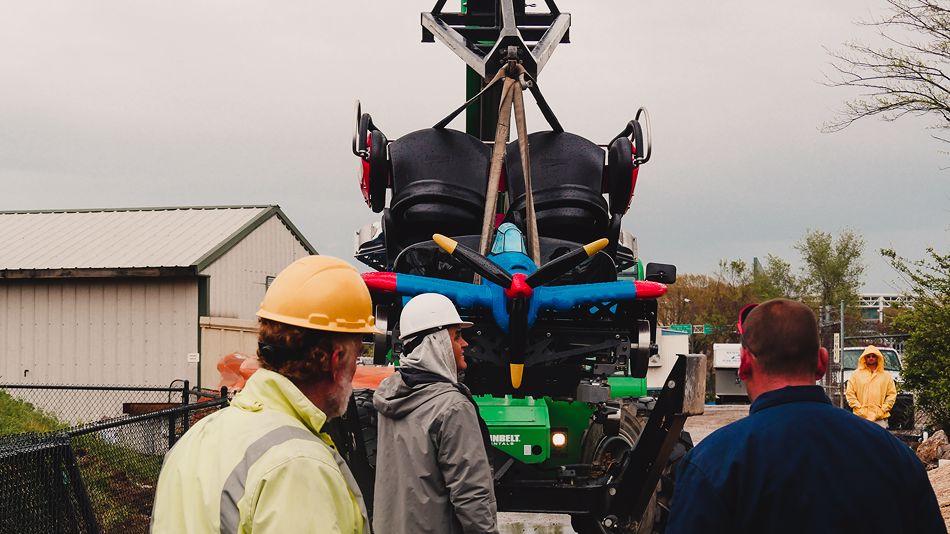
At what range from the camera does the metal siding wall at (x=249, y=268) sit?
22406 millimetres

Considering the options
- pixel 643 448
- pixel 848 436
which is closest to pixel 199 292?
pixel 643 448

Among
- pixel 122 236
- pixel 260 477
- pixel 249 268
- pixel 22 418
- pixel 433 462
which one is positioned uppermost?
pixel 122 236

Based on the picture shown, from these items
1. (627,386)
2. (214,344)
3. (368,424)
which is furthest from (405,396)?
(214,344)

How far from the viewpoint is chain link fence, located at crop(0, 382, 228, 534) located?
5.45m

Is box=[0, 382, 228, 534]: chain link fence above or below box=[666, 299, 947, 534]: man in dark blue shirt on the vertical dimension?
below

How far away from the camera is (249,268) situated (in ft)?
79.6

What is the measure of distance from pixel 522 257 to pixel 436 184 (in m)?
1.10

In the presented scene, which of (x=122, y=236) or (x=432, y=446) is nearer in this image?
(x=432, y=446)

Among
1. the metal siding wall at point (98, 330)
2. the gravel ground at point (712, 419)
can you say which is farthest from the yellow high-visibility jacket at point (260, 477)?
the metal siding wall at point (98, 330)

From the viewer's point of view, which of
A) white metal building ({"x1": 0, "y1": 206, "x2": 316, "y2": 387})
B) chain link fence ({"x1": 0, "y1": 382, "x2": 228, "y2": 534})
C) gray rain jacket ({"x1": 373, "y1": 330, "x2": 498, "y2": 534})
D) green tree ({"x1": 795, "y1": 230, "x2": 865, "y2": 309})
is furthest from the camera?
green tree ({"x1": 795, "y1": 230, "x2": 865, "y2": 309})

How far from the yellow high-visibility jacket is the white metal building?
1967 cm

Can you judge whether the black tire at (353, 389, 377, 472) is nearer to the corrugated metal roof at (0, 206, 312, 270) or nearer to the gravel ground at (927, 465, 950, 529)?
the gravel ground at (927, 465, 950, 529)

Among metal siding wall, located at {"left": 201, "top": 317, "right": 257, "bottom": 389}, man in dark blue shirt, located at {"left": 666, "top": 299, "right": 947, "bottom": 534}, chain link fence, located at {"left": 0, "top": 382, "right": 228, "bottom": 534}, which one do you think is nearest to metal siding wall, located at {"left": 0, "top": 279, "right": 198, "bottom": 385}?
metal siding wall, located at {"left": 201, "top": 317, "right": 257, "bottom": 389}

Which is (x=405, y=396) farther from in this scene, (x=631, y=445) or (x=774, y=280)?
(x=774, y=280)
